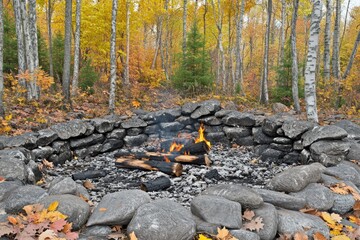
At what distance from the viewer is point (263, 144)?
775 centimetres

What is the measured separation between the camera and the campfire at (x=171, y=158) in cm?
603

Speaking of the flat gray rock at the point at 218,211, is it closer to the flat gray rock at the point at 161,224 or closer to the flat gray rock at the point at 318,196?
the flat gray rock at the point at 161,224

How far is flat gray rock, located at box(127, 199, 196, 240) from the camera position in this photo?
2.89 meters

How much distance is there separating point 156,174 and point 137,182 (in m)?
0.56

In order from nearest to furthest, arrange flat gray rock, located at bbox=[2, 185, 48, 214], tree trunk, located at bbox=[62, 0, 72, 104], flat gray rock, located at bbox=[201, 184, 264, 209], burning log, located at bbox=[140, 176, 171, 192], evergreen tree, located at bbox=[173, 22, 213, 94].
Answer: flat gray rock, located at bbox=[2, 185, 48, 214] < flat gray rock, located at bbox=[201, 184, 264, 209] < burning log, located at bbox=[140, 176, 171, 192] < tree trunk, located at bbox=[62, 0, 72, 104] < evergreen tree, located at bbox=[173, 22, 213, 94]

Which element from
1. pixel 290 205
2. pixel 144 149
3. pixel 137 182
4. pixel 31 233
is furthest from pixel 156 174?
pixel 31 233

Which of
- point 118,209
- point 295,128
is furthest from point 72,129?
point 295,128

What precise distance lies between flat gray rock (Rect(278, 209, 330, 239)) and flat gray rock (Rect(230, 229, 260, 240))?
538 mm

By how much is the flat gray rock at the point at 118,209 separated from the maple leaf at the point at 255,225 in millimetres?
1297

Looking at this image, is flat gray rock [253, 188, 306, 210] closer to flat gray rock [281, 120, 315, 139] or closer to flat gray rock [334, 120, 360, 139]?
flat gray rock [281, 120, 315, 139]

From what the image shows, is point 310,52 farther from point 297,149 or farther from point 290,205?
point 290,205

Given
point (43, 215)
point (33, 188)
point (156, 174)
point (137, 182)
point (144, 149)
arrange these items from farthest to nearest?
point (144, 149)
point (156, 174)
point (137, 182)
point (33, 188)
point (43, 215)

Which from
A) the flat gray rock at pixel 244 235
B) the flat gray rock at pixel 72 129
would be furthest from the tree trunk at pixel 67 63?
the flat gray rock at pixel 244 235

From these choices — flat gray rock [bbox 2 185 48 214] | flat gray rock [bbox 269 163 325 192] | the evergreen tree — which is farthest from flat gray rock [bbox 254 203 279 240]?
the evergreen tree
